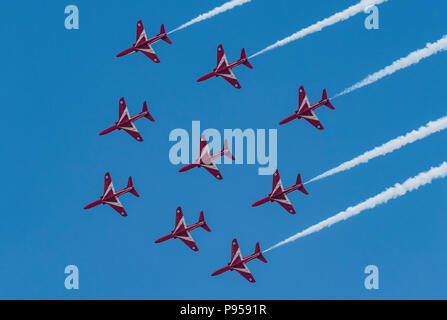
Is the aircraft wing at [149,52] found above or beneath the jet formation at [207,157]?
A: above

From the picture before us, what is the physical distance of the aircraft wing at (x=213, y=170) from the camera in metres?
85.2

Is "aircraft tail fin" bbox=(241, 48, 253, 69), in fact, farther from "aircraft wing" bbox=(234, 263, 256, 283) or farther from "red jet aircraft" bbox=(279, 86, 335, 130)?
"aircraft wing" bbox=(234, 263, 256, 283)

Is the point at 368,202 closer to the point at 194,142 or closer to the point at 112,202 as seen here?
the point at 194,142

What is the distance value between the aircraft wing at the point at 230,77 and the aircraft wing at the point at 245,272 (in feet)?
46.6

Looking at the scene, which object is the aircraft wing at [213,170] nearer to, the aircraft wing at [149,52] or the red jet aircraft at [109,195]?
the red jet aircraft at [109,195]

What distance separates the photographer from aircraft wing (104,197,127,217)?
85.9 m

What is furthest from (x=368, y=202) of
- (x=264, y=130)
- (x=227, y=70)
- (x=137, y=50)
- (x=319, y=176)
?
(x=137, y=50)

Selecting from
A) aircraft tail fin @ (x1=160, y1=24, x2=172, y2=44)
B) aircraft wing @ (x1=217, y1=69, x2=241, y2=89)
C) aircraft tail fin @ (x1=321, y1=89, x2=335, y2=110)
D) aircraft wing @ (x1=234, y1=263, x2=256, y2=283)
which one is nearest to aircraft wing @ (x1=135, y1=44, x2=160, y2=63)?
aircraft tail fin @ (x1=160, y1=24, x2=172, y2=44)

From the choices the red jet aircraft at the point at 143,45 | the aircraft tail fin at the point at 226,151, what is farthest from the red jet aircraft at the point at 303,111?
the red jet aircraft at the point at 143,45

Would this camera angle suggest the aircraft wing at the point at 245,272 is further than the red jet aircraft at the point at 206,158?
No

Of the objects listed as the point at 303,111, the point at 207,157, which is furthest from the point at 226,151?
the point at 303,111

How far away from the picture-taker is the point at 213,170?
281 feet

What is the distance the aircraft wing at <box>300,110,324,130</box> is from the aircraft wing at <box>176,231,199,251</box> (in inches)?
A: 485

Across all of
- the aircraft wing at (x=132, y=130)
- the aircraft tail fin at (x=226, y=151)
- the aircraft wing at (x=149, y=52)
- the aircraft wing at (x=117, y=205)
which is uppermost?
the aircraft wing at (x=149, y=52)
